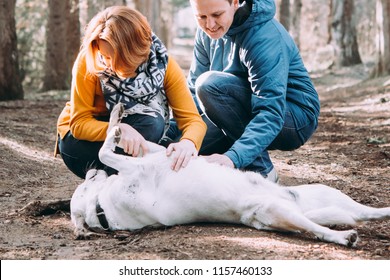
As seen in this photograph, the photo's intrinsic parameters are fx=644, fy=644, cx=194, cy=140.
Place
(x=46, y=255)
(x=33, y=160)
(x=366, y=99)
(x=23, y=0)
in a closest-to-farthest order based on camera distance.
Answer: (x=46, y=255) < (x=33, y=160) < (x=366, y=99) < (x=23, y=0)

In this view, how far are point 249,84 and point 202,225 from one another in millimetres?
1267

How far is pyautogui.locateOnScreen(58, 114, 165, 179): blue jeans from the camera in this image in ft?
13.8

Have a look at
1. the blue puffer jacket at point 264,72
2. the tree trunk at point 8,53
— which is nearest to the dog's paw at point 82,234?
the blue puffer jacket at point 264,72

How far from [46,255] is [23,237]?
515mm

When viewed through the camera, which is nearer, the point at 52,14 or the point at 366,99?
the point at 366,99

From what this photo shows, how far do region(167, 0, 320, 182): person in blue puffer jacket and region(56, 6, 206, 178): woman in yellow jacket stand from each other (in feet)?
1.04

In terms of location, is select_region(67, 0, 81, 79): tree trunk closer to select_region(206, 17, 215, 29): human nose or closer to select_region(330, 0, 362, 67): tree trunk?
select_region(330, 0, 362, 67): tree trunk

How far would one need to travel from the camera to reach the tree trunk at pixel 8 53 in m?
10.1

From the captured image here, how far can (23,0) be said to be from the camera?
17.2 meters

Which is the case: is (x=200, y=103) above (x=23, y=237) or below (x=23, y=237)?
above

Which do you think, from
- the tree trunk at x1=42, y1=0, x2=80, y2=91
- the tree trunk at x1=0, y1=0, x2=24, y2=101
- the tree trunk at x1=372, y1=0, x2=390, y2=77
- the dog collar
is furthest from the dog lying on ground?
the tree trunk at x1=42, y1=0, x2=80, y2=91

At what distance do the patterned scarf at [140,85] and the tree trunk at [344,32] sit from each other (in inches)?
516
